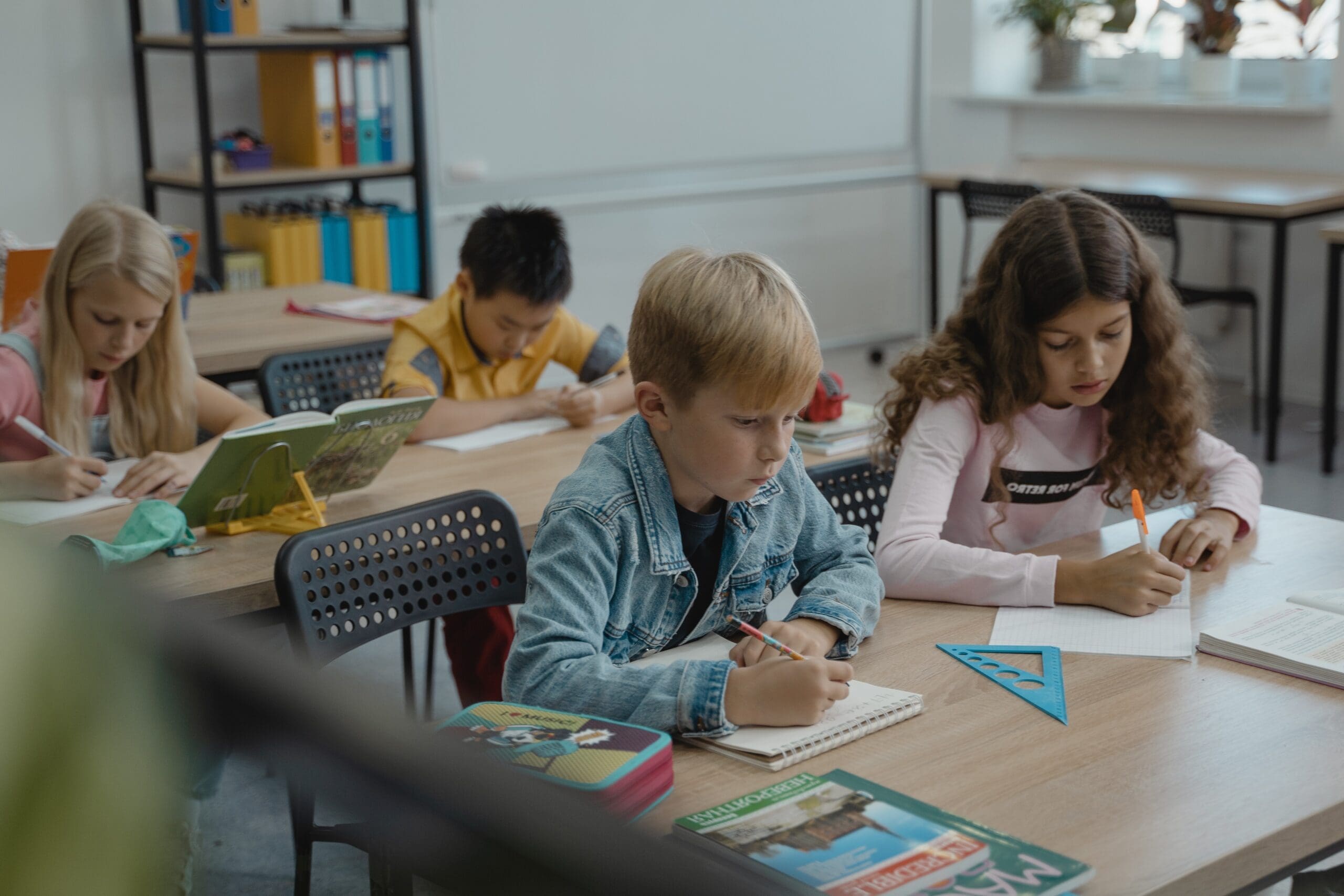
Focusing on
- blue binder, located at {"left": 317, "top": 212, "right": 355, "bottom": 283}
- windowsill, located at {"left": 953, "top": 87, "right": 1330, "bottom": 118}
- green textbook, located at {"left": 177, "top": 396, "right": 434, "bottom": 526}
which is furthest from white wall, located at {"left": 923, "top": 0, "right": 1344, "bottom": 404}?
green textbook, located at {"left": 177, "top": 396, "right": 434, "bottom": 526}

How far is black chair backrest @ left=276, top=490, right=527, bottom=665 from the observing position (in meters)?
1.46

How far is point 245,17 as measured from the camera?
13.2 ft

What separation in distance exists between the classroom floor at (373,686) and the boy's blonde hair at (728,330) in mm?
405

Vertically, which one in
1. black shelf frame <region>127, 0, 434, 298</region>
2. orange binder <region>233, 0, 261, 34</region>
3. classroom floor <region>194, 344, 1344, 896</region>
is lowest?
classroom floor <region>194, 344, 1344, 896</region>

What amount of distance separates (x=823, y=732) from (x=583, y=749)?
22 cm

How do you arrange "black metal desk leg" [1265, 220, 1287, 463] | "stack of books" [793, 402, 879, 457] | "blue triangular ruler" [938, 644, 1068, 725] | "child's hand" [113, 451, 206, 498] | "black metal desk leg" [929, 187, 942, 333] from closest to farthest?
"blue triangular ruler" [938, 644, 1068, 725]
"child's hand" [113, 451, 206, 498]
"stack of books" [793, 402, 879, 457]
"black metal desk leg" [1265, 220, 1287, 463]
"black metal desk leg" [929, 187, 942, 333]

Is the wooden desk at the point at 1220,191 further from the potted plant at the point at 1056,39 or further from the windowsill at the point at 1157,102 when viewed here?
the potted plant at the point at 1056,39

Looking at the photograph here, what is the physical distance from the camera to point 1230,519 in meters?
1.71

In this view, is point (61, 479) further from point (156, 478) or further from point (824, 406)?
point (824, 406)

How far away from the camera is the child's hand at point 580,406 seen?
2371 mm

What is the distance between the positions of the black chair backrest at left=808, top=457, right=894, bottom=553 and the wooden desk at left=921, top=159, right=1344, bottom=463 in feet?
8.88

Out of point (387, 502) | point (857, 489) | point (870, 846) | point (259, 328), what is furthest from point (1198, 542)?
point (259, 328)

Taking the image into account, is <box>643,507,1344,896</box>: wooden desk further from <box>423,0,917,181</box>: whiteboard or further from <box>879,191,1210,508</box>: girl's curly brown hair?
<box>423,0,917,181</box>: whiteboard

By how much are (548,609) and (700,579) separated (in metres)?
0.23
